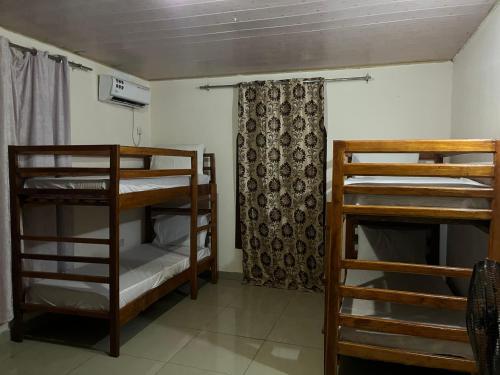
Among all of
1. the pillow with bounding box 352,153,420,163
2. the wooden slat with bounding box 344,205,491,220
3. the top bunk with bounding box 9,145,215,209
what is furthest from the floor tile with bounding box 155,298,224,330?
the pillow with bounding box 352,153,420,163

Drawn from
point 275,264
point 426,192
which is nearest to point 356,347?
point 426,192

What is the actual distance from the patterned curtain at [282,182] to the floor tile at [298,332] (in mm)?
744

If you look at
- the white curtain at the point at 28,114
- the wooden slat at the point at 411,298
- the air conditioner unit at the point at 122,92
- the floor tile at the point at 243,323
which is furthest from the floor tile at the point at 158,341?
the air conditioner unit at the point at 122,92

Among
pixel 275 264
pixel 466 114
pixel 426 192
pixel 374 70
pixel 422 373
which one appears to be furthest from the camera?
pixel 275 264

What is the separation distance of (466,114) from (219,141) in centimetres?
229

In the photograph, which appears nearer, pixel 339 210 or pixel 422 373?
pixel 339 210

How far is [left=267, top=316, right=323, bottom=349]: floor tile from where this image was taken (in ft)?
8.66

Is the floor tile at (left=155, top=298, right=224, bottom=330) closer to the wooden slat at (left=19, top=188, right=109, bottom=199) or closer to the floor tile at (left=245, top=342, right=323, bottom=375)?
the floor tile at (left=245, top=342, right=323, bottom=375)

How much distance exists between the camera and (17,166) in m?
2.46

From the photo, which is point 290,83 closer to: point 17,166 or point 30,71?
point 30,71

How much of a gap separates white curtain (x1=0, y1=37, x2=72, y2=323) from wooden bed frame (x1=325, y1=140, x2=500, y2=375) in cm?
208

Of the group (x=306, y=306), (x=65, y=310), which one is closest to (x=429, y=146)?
(x=306, y=306)

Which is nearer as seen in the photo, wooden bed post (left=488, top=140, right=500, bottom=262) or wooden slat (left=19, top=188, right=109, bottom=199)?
wooden bed post (left=488, top=140, right=500, bottom=262)

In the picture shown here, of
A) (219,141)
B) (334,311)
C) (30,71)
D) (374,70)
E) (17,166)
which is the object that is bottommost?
(334,311)
